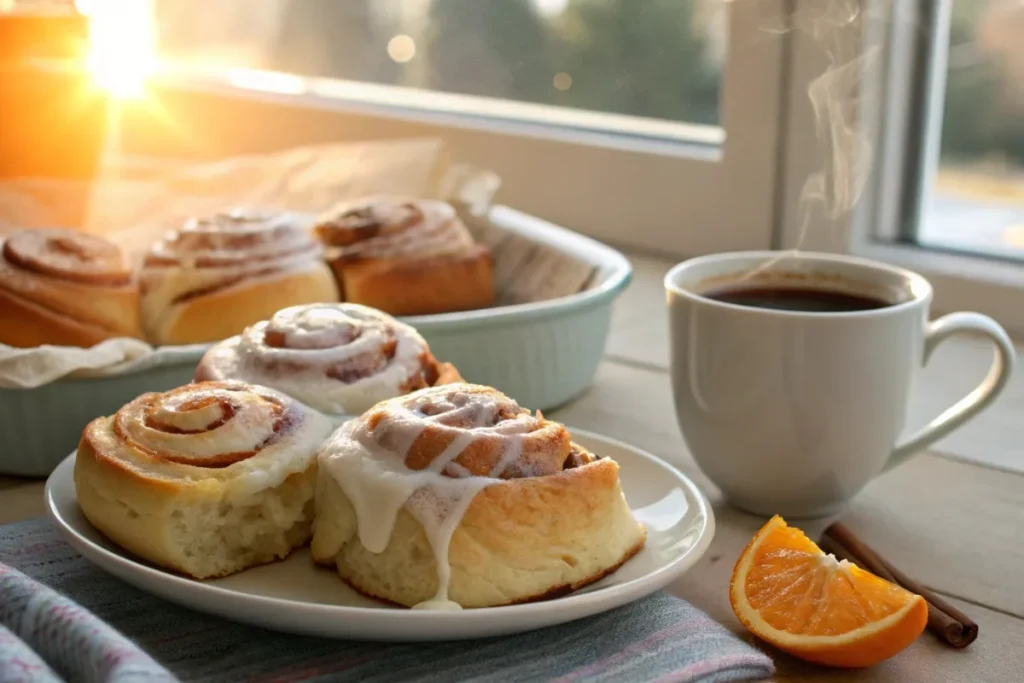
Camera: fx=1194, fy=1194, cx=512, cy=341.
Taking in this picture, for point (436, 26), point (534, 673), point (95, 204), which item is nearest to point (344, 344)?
point (534, 673)

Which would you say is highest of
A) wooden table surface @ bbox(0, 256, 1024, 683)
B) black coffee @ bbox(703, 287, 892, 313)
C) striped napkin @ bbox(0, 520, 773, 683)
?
black coffee @ bbox(703, 287, 892, 313)

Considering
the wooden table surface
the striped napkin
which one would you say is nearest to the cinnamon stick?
the wooden table surface

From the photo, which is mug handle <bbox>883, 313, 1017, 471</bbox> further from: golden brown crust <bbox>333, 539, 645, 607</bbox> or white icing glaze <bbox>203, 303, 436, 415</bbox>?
white icing glaze <bbox>203, 303, 436, 415</bbox>

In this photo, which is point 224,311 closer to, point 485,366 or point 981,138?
point 485,366

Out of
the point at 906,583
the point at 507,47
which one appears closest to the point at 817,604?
the point at 906,583

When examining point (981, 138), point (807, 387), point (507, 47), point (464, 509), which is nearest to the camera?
point (464, 509)

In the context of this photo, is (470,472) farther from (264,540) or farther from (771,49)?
(771,49)

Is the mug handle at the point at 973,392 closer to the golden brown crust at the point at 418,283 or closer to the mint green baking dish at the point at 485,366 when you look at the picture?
the mint green baking dish at the point at 485,366
